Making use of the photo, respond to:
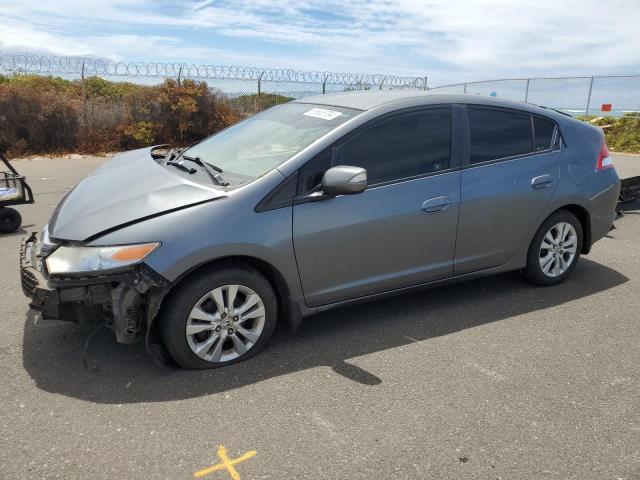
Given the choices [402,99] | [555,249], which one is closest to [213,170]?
[402,99]

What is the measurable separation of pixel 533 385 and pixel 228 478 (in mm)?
1900

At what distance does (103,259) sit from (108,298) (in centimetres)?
23

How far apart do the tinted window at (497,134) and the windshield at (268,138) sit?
3.30 feet

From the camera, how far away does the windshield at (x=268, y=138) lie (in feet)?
12.5

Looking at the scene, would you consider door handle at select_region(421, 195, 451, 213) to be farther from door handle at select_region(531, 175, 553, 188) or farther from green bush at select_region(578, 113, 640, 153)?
green bush at select_region(578, 113, 640, 153)

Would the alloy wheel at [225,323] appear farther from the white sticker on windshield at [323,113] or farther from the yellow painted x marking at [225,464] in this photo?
the white sticker on windshield at [323,113]

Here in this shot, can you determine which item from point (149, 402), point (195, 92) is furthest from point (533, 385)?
point (195, 92)

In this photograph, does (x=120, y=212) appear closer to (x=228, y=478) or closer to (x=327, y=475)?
(x=228, y=478)

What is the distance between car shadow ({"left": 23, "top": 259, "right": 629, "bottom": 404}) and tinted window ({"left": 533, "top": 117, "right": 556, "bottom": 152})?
1237 millimetres

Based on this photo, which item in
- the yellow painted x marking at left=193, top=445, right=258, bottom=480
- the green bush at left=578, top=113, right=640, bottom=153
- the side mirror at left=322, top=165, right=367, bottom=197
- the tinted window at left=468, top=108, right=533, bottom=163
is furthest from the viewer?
the green bush at left=578, top=113, right=640, bottom=153

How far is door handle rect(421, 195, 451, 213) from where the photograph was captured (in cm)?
395

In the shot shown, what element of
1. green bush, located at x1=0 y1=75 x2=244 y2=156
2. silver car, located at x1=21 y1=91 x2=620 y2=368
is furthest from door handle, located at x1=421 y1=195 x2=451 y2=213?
green bush, located at x1=0 y1=75 x2=244 y2=156

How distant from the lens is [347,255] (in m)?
3.72

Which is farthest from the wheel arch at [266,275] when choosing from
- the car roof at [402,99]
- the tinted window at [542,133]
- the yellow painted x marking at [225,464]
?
the tinted window at [542,133]
